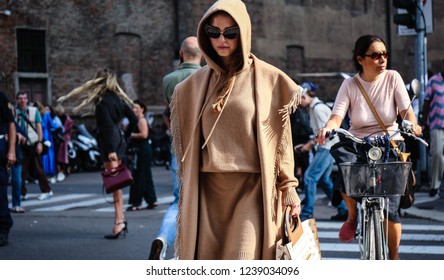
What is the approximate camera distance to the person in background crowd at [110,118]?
9.62m

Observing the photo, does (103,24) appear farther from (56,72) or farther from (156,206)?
(156,206)

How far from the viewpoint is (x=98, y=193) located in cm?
1648

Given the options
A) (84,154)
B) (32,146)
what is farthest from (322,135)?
(84,154)

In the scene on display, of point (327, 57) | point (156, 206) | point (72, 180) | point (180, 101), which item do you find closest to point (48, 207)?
point (156, 206)

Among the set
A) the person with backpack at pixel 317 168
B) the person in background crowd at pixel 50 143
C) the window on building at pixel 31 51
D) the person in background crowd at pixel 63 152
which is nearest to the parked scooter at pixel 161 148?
the person in background crowd at pixel 63 152

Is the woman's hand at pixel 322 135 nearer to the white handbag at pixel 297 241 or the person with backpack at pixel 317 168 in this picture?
the white handbag at pixel 297 241

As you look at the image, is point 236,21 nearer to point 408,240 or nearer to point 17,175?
point 408,240

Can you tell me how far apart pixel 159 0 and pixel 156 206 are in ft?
60.1

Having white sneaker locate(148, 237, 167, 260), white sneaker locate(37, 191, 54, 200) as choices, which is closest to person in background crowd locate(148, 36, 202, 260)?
white sneaker locate(148, 237, 167, 260)

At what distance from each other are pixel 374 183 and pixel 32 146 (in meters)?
9.97

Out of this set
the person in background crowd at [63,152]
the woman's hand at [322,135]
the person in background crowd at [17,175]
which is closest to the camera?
the woman's hand at [322,135]

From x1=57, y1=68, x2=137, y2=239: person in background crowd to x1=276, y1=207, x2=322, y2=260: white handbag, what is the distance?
5.00 meters

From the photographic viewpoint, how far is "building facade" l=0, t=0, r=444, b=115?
2852 centimetres

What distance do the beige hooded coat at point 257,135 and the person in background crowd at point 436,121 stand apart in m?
7.71
